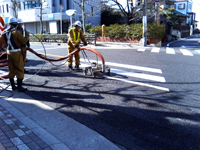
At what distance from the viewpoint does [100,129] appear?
397 centimetres

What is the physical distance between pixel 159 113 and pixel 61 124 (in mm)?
2148

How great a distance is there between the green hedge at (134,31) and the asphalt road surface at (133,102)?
39.8 feet

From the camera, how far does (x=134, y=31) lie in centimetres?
2170

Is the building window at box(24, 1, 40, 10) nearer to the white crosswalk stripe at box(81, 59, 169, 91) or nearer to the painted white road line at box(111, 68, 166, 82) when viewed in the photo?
the white crosswalk stripe at box(81, 59, 169, 91)

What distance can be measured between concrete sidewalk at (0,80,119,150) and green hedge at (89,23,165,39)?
17220mm

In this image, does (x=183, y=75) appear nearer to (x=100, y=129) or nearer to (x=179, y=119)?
(x=179, y=119)

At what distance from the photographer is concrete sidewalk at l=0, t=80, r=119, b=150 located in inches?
134

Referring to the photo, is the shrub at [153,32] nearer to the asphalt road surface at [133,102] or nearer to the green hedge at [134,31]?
the green hedge at [134,31]

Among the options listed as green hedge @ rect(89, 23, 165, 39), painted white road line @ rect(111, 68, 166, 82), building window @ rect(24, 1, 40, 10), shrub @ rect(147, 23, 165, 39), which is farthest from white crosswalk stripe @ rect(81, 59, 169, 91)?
building window @ rect(24, 1, 40, 10)

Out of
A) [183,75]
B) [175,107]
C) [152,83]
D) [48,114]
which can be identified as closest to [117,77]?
[152,83]

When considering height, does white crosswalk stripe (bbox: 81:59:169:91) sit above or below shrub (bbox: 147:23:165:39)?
below

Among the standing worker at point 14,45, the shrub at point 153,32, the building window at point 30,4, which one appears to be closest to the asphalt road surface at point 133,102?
the standing worker at point 14,45

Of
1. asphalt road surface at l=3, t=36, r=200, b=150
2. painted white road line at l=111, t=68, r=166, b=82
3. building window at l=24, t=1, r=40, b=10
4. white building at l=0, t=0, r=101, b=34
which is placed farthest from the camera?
building window at l=24, t=1, r=40, b=10

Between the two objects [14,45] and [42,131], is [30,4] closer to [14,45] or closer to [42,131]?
[14,45]
